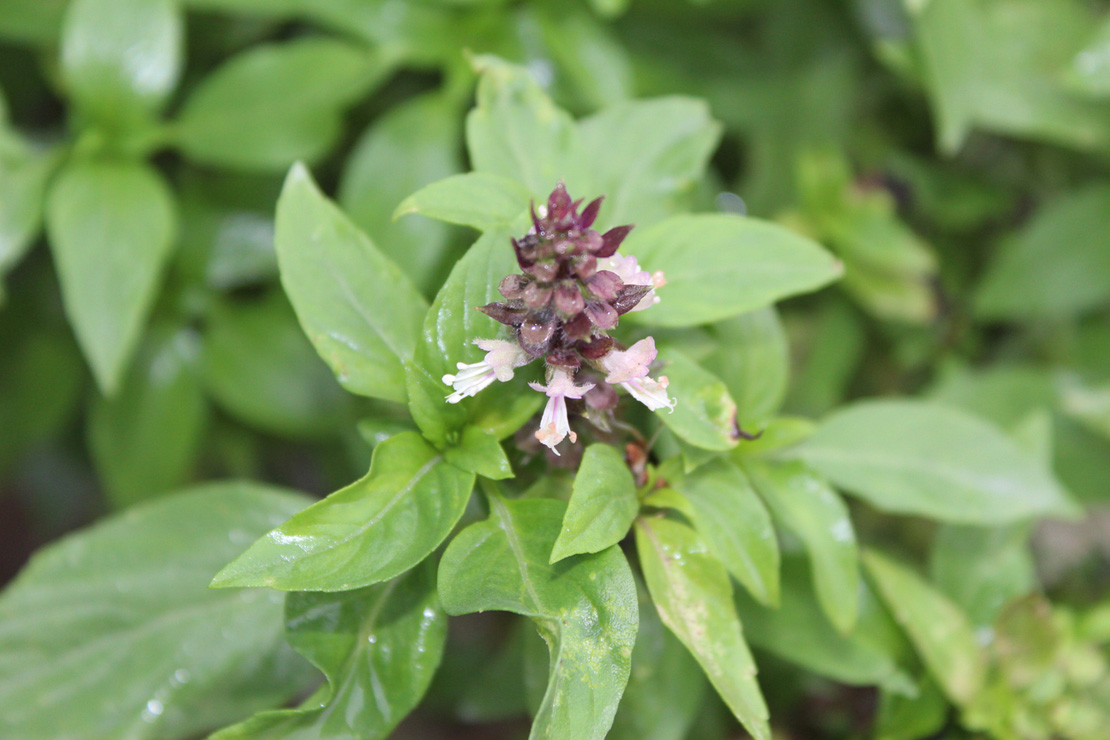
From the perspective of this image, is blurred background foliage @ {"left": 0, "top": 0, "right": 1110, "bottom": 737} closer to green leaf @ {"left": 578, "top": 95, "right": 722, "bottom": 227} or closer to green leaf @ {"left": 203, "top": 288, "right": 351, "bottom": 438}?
green leaf @ {"left": 203, "top": 288, "right": 351, "bottom": 438}

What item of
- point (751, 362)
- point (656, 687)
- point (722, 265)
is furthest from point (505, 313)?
point (656, 687)

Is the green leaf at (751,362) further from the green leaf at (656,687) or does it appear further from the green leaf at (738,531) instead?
the green leaf at (656,687)

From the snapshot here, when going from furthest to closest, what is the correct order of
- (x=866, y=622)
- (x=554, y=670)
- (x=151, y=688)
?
(x=866, y=622)
(x=151, y=688)
(x=554, y=670)

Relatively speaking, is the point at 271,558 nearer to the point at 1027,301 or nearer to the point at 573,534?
the point at 573,534

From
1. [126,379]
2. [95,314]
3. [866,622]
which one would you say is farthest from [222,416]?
[866,622]

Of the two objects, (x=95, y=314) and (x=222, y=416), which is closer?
(x=95, y=314)

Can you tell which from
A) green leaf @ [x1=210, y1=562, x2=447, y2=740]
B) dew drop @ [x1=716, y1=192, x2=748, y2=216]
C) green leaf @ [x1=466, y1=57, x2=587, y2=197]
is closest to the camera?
green leaf @ [x1=210, y1=562, x2=447, y2=740]

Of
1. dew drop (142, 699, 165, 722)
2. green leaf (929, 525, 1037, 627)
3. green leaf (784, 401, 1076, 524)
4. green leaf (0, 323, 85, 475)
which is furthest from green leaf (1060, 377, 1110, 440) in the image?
green leaf (0, 323, 85, 475)
